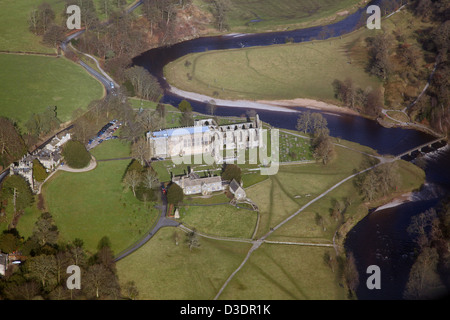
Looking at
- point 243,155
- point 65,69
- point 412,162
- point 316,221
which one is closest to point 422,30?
point 412,162

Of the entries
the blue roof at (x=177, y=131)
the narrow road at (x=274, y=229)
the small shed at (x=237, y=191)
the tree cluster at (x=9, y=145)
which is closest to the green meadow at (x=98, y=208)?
the blue roof at (x=177, y=131)

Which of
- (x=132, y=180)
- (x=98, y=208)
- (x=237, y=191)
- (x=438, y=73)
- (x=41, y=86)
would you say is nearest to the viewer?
(x=98, y=208)

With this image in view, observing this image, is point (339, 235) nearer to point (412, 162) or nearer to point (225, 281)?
point (225, 281)

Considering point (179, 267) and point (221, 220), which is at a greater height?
point (221, 220)

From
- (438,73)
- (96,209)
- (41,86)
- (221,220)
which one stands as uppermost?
(438,73)

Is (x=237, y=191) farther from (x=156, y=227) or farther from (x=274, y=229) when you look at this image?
(x=156, y=227)

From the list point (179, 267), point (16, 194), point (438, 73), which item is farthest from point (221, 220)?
point (438, 73)

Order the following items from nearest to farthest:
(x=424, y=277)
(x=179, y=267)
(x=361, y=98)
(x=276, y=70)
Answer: (x=424, y=277) → (x=179, y=267) → (x=361, y=98) → (x=276, y=70)
